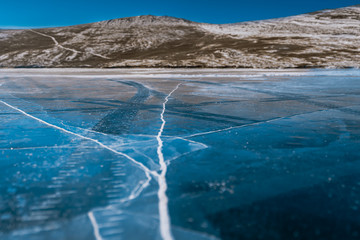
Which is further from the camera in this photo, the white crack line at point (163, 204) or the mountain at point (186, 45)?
the mountain at point (186, 45)

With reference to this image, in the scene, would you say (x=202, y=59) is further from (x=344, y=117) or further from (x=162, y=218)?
(x=162, y=218)

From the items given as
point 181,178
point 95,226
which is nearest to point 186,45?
point 181,178

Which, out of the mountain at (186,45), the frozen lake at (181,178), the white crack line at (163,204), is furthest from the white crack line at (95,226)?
the mountain at (186,45)

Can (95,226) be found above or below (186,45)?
below

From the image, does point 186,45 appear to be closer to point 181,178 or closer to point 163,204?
point 181,178

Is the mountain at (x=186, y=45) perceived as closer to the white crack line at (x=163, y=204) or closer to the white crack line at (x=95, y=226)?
the white crack line at (x=163, y=204)

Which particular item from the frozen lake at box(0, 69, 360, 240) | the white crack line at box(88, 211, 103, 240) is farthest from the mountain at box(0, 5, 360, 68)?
the white crack line at box(88, 211, 103, 240)
